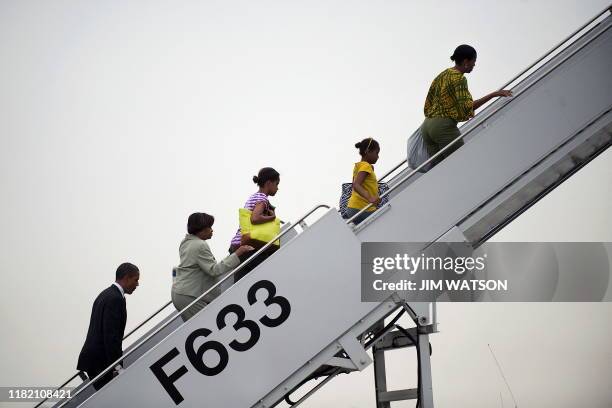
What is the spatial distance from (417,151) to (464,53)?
1103 millimetres

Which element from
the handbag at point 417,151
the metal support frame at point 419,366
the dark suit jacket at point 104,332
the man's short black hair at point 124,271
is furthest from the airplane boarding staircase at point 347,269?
the man's short black hair at point 124,271

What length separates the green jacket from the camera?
20.7ft

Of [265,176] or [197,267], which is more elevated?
[265,176]

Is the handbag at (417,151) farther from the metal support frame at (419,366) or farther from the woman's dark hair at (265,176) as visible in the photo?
the metal support frame at (419,366)

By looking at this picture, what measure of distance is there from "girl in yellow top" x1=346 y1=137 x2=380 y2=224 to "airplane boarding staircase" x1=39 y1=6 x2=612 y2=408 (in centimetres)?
40

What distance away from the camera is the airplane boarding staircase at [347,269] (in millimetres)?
5688

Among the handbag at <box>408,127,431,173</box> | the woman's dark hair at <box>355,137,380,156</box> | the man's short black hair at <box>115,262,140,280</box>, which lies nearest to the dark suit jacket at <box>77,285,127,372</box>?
the man's short black hair at <box>115,262,140,280</box>

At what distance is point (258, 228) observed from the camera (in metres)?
6.37

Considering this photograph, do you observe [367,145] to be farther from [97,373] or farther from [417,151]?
[97,373]

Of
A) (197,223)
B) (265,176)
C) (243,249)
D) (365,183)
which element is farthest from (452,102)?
(197,223)

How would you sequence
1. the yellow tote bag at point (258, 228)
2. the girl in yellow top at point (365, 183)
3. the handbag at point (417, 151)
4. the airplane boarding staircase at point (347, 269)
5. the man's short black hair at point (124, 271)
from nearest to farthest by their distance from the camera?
the airplane boarding staircase at point (347, 269), the girl in yellow top at point (365, 183), the yellow tote bag at point (258, 228), the man's short black hair at point (124, 271), the handbag at point (417, 151)

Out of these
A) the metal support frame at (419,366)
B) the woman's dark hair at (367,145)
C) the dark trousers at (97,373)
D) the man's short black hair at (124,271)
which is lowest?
the metal support frame at (419,366)

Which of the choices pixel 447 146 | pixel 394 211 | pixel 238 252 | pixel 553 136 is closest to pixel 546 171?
pixel 553 136

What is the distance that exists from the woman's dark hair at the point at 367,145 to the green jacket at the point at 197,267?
165 centimetres
